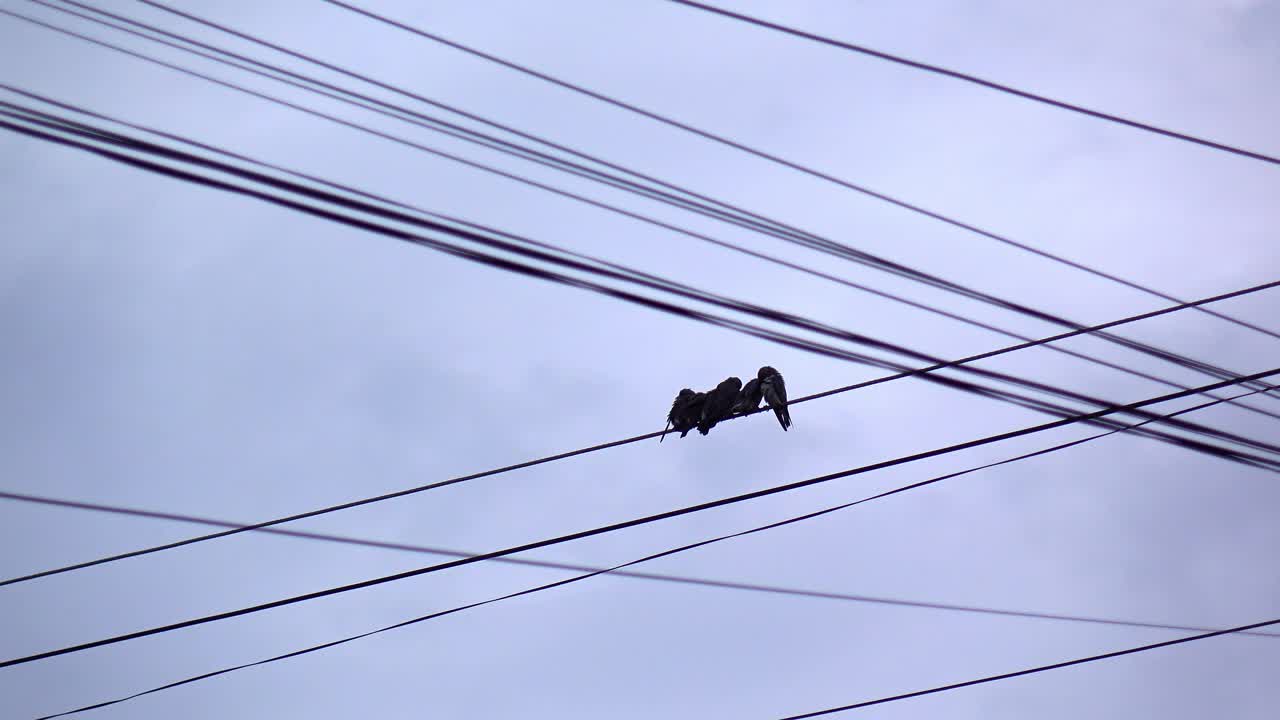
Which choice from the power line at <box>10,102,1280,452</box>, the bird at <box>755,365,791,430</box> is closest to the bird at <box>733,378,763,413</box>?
the bird at <box>755,365,791,430</box>

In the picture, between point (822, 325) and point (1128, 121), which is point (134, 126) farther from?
point (1128, 121)

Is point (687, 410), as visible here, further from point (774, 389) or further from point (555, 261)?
point (555, 261)

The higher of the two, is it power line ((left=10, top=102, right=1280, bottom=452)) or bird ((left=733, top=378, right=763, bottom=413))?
bird ((left=733, top=378, right=763, bottom=413))

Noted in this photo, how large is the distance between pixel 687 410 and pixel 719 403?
1.01ft

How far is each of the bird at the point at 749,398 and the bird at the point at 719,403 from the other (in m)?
0.06

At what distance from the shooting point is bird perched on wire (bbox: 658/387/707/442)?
36.1 feet

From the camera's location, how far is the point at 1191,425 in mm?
6699

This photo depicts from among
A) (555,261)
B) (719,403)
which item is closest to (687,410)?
(719,403)

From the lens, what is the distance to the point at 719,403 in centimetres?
1118

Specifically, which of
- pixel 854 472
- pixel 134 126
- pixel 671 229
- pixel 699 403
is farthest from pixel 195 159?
pixel 699 403

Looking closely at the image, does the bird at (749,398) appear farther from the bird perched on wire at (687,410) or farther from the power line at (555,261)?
the power line at (555,261)

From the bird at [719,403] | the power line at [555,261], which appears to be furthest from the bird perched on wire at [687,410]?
the power line at [555,261]

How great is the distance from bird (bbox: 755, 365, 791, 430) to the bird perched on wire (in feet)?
1.87

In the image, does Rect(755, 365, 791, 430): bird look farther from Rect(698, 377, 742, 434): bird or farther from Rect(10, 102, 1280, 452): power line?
Rect(10, 102, 1280, 452): power line
